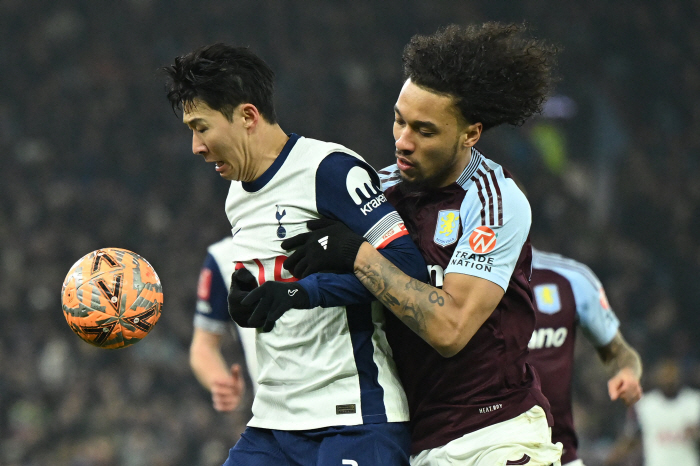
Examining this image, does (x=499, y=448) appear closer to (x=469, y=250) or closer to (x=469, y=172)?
(x=469, y=250)

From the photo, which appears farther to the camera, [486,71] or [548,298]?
[548,298]

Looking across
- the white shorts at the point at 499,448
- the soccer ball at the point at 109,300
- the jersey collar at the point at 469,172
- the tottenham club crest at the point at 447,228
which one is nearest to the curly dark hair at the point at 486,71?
the jersey collar at the point at 469,172

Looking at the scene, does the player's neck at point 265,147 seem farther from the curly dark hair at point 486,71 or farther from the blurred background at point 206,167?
the blurred background at point 206,167

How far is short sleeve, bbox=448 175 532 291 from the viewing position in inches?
114

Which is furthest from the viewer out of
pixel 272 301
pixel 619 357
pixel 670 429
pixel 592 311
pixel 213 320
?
pixel 670 429

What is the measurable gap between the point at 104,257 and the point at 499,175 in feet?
4.70

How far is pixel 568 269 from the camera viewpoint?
4688 millimetres

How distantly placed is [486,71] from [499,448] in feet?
4.30

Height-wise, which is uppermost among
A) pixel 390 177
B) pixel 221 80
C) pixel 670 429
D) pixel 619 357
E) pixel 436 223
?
pixel 221 80

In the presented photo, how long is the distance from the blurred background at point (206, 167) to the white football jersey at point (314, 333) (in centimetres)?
650

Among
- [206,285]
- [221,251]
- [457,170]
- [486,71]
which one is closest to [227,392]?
[206,285]

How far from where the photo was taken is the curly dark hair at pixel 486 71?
3057mm

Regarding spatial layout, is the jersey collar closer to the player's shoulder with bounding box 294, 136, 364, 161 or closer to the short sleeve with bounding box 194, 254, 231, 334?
the player's shoulder with bounding box 294, 136, 364, 161

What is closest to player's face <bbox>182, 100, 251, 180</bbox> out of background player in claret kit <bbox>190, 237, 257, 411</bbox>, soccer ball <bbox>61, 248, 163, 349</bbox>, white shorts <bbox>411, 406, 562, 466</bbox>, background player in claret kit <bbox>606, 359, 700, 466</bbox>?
soccer ball <bbox>61, 248, 163, 349</bbox>
